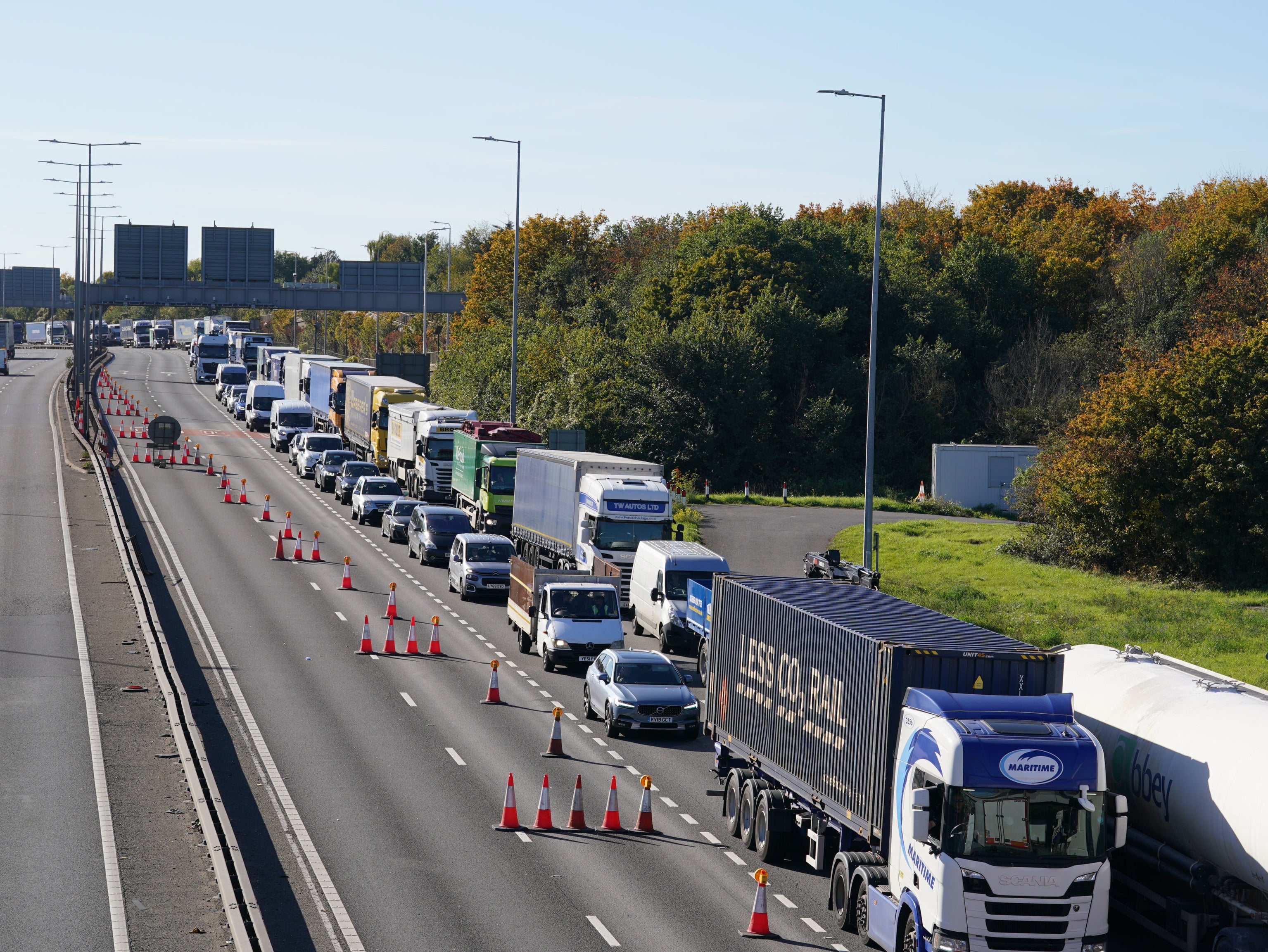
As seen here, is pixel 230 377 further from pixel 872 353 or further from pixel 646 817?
pixel 646 817

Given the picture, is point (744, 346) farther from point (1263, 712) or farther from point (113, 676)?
point (1263, 712)

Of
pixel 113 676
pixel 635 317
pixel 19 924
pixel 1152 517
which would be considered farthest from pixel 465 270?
pixel 19 924

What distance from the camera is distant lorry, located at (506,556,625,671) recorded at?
100.0 ft

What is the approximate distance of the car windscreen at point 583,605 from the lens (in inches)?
1212

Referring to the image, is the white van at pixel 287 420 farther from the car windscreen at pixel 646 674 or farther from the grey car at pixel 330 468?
the car windscreen at pixel 646 674

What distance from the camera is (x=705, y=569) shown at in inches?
1293

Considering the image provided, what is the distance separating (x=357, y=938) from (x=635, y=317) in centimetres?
6124

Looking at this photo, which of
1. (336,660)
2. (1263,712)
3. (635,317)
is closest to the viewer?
(1263,712)

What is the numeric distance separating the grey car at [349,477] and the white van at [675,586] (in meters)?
25.9

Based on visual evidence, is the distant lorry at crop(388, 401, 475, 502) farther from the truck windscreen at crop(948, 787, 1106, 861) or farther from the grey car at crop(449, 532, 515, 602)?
the truck windscreen at crop(948, 787, 1106, 861)

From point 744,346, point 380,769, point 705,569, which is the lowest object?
point 380,769

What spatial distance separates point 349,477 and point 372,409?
6083 mm

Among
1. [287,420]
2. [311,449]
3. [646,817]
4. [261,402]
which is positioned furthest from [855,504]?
[646,817]

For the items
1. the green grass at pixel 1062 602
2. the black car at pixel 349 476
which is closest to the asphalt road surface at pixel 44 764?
the black car at pixel 349 476
